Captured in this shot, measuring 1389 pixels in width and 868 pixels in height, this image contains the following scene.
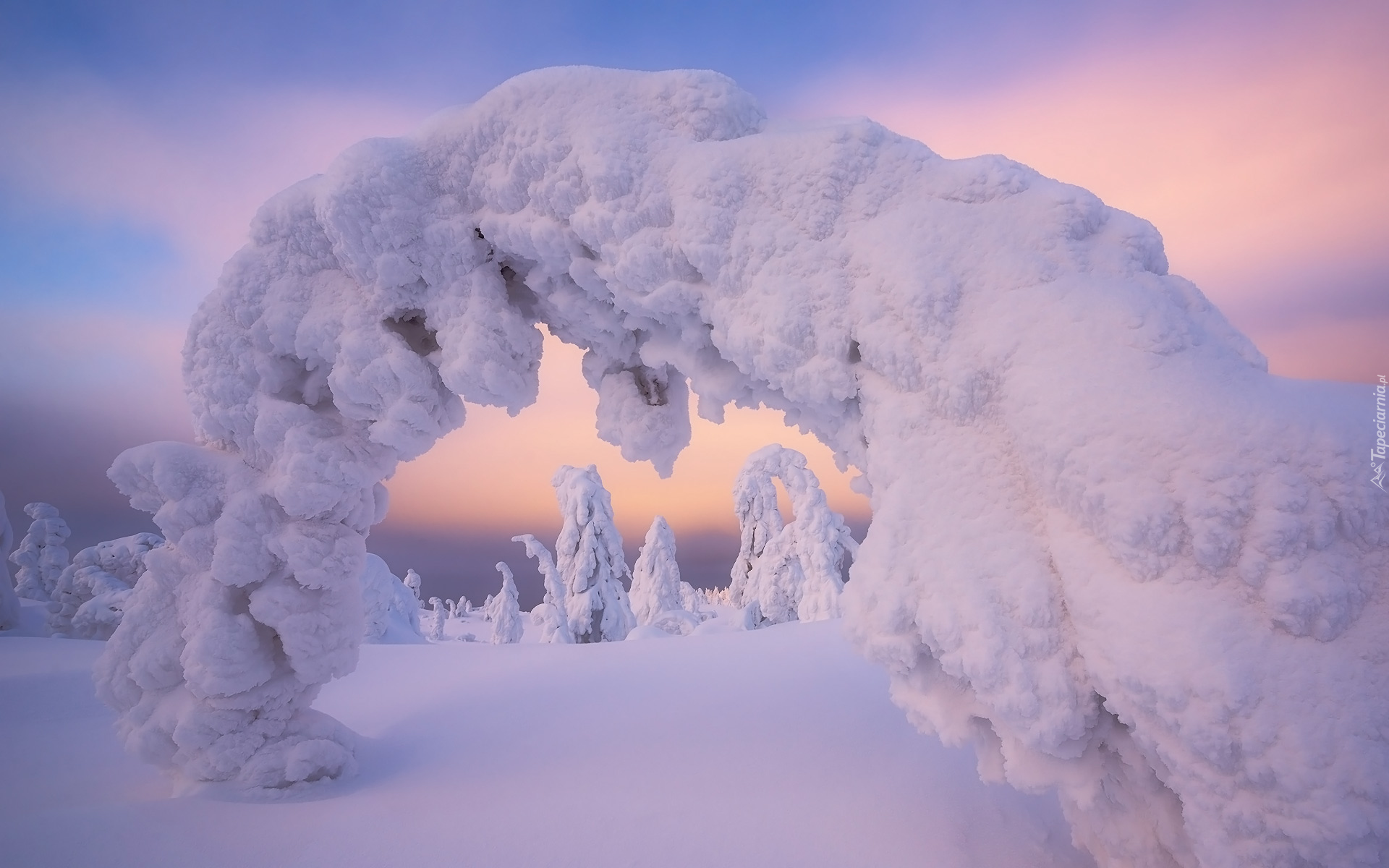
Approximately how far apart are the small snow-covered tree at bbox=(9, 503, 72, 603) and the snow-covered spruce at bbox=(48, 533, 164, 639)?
13.4 feet

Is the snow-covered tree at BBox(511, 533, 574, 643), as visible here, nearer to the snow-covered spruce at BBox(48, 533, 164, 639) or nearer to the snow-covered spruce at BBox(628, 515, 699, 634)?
the snow-covered spruce at BBox(628, 515, 699, 634)

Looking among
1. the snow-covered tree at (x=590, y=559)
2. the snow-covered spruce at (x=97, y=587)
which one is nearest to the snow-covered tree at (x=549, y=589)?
the snow-covered tree at (x=590, y=559)

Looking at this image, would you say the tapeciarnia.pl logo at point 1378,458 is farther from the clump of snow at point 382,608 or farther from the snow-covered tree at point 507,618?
the snow-covered tree at point 507,618

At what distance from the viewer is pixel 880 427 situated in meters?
2.81

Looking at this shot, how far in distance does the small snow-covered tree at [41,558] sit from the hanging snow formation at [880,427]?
63.4 ft

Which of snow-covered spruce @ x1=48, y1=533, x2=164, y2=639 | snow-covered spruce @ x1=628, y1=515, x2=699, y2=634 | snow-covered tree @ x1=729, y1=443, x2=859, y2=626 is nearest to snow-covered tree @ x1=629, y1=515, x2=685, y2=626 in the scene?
snow-covered spruce @ x1=628, y1=515, x2=699, y2=634

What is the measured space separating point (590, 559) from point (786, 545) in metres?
6.04

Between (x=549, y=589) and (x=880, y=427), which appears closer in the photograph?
(x=880, y=427)

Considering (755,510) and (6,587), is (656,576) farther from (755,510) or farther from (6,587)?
(6,587)

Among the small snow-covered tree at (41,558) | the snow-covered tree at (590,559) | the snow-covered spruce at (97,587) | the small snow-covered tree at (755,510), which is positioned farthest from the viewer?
the small snow-covered tree at (755,510)

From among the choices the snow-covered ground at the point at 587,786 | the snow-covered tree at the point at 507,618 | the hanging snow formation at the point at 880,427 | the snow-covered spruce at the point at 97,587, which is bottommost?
the snow-covered tree at the point at 507,618

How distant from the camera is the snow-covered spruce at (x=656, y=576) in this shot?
23953mm

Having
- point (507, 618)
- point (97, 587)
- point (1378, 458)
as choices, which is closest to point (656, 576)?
point (507, 618)

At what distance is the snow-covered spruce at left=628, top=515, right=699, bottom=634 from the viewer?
24.0 meters
